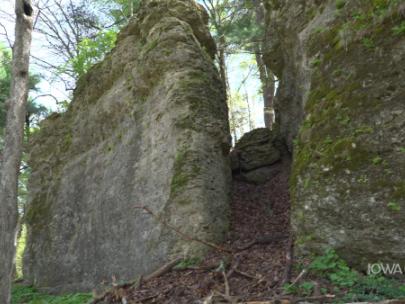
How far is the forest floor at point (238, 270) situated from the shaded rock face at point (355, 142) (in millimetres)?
754

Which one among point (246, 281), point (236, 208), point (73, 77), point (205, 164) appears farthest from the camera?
point (73, 77)

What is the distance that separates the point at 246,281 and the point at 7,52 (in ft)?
61.6

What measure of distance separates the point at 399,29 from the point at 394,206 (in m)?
2.44

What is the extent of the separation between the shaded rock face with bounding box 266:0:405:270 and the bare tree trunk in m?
5.02

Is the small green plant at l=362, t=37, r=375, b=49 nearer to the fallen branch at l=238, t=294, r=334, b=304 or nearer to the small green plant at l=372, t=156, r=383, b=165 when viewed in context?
the small green plant at l=372, t=156, r=383, b=165

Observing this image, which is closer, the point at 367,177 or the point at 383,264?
the point at 383,264

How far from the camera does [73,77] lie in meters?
19.7

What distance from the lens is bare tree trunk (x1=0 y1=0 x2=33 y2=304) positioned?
723 centimetres

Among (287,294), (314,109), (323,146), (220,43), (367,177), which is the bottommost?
(287,294)

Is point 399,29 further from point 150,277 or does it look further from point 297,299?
point 150,277

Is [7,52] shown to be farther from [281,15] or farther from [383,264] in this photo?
[383,264]

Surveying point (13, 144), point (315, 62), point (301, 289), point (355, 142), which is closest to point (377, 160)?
point (355, 142)

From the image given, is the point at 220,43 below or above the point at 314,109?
above

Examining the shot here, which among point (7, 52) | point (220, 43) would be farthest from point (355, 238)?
point (7, 52)
